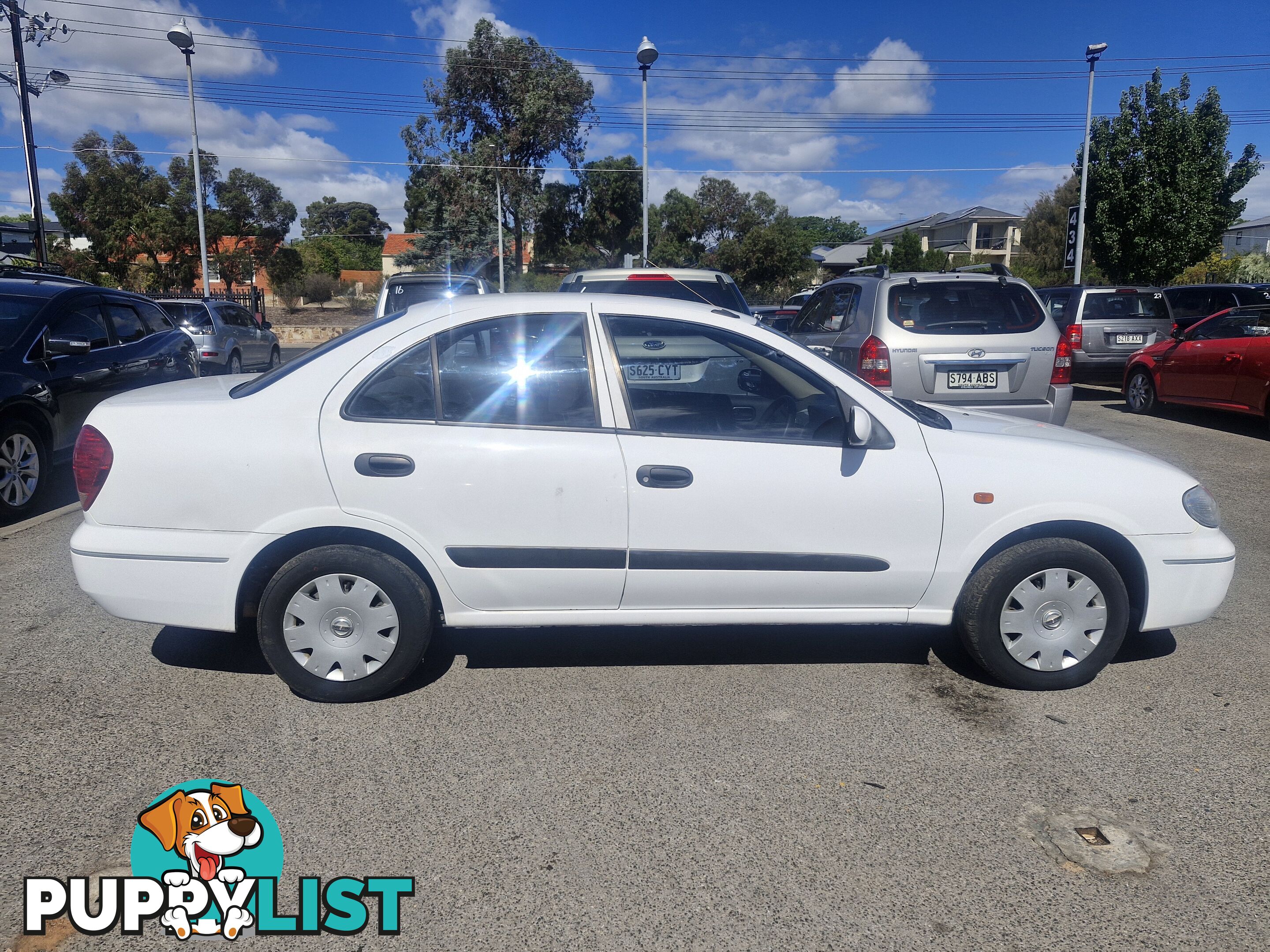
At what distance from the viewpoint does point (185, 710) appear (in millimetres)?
3803

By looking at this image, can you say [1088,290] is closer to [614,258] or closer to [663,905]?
[663,905]

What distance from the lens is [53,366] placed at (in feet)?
23.9

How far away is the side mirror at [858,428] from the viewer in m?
3.71

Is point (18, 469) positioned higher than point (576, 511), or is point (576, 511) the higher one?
point (576, 511)

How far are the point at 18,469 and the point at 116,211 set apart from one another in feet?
116

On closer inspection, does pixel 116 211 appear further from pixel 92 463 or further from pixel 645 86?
pixel 92 463

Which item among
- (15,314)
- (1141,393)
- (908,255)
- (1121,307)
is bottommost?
(1141,393)

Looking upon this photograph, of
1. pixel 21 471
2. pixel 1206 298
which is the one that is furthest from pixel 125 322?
pixel 1206 298

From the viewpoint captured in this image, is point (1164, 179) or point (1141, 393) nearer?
point (1141, 393)

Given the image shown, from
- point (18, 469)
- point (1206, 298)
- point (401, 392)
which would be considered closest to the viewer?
point (401, 392)

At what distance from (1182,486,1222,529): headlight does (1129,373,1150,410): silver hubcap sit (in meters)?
9.92

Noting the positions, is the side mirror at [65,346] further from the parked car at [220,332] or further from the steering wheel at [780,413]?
the parked car at [220,332]

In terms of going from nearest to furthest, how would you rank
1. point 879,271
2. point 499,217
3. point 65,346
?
point 65,346
point 879,271
point 499,217

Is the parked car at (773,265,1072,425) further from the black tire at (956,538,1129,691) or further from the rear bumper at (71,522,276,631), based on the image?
the rear bumper at (71,522,276,631)
